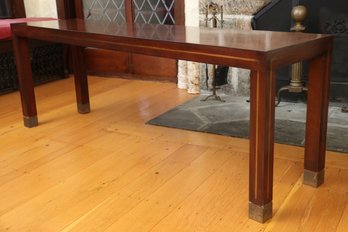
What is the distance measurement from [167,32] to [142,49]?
0.26 metres

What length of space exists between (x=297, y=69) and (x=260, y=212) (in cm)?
146

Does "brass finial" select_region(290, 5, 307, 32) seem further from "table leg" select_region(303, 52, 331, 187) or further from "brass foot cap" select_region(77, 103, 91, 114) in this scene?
"brass foot cap" select_region(77, 103, 91, 114)

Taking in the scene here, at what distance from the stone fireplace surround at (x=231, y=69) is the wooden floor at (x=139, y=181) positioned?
0.64 m

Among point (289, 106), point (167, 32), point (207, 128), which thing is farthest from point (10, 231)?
point (289, 106)

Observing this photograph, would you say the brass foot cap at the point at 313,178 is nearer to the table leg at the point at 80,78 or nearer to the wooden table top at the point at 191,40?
the wooden table top at the point at 191,40

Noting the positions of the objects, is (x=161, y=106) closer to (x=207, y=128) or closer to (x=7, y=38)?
(x=207, y=128)

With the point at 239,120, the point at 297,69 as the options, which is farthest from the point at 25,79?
the point at 297,69

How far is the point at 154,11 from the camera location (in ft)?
12.2

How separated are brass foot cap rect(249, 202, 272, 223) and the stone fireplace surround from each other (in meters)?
1.70

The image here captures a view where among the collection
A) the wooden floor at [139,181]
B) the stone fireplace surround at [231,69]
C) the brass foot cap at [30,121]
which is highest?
the stone fireplace surround at [231,69]

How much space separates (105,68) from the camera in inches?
164

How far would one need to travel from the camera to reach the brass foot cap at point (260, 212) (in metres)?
1.62

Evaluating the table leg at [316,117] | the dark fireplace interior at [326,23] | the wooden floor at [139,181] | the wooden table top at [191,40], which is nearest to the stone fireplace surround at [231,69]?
the dark fireplace interior at [326,23]

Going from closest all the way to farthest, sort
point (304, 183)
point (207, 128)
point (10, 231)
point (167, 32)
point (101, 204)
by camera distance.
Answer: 1. point (10, 231)
2. point (101, 204)
3. point (304, 183)
4. point (167, 32)
5. point (207, 128)
